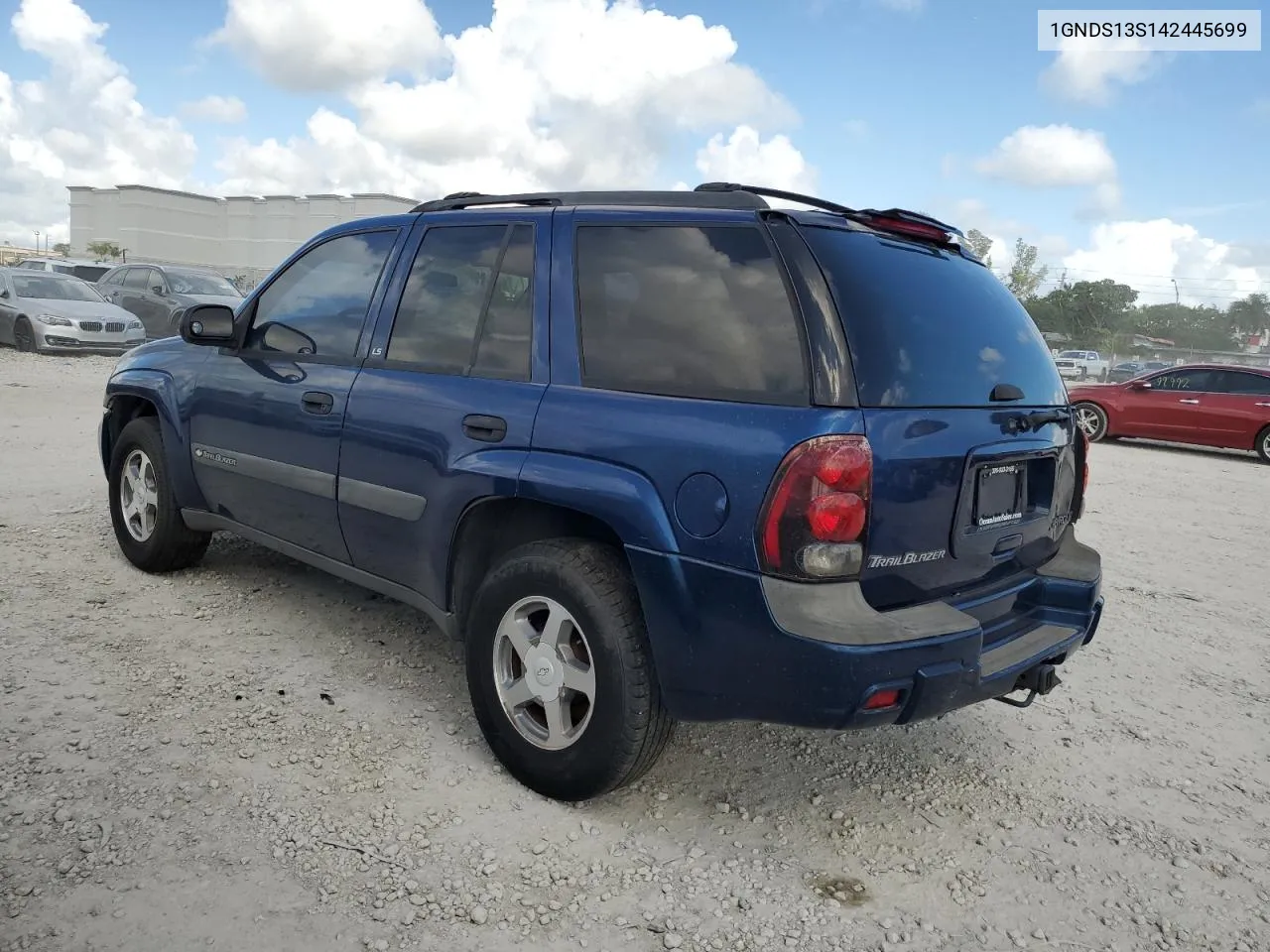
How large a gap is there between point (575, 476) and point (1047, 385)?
1.69 meters

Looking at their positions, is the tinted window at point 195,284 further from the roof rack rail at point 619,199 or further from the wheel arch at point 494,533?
the wheel arch at point 494,533

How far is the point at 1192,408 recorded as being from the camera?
1438cm

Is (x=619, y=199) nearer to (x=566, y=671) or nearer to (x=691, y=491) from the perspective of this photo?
(x=691, y=491)

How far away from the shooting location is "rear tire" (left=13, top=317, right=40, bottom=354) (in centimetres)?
1562

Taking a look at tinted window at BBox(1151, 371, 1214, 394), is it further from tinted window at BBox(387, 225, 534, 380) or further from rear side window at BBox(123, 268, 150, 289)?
rear side window at BBox(123, 268, 150, 289)

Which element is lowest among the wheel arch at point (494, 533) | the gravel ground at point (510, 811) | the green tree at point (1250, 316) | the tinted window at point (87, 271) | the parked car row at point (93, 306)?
the gravel ground at point (510, 811)

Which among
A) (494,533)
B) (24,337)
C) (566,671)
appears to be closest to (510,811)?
(566,671)

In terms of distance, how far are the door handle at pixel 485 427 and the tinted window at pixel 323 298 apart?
848mm

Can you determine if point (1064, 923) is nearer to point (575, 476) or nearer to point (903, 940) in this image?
point (903, 940)

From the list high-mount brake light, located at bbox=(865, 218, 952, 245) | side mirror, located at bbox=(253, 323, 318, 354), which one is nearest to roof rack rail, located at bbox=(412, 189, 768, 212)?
high-mount brake light, located at bbox=(865, 218, 952, 245)

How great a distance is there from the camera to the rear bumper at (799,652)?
7.79 feet

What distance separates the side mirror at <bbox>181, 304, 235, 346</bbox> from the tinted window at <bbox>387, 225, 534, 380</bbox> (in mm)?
1087

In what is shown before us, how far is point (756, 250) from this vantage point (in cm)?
263

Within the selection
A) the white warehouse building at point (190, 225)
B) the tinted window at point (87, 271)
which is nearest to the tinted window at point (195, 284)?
the tinted window at point (87, 271)
